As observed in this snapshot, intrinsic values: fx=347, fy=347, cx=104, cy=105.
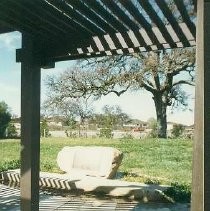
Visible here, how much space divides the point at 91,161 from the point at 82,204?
261cm

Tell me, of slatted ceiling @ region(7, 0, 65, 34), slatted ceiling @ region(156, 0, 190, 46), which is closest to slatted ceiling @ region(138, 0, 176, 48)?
slatted ceiling @ region(156, 0, 190, 46)

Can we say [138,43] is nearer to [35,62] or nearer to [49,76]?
[35,62]

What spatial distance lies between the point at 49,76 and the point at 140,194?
2224 centimetres

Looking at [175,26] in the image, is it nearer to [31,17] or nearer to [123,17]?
[123,17]

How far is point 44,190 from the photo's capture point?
30.5 ft

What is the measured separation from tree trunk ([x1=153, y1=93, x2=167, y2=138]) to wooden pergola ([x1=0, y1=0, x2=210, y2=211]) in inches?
836

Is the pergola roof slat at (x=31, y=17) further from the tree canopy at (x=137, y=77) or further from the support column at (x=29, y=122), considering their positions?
the tree canopy at (x=137, y=77)

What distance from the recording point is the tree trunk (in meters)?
25.9

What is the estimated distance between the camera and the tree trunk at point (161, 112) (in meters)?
25.9

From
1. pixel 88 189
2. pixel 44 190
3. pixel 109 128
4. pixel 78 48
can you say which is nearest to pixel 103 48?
pixel 78 48

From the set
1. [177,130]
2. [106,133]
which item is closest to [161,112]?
[177,130]

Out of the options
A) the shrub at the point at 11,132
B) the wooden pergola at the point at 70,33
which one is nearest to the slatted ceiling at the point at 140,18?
the wooden pergola at the point at 70,33

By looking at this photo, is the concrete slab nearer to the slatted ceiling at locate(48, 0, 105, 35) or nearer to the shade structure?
the shade structure

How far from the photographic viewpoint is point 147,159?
15.7 meters
